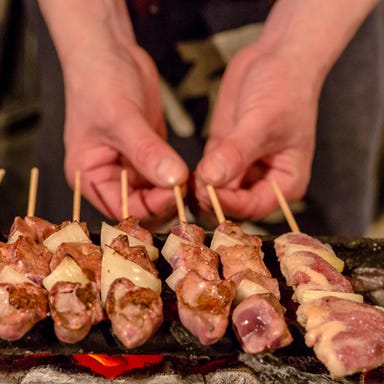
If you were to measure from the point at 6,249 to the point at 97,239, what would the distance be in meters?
0.42

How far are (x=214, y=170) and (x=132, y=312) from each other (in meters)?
1.26

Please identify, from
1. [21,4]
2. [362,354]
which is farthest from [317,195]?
[21,4]

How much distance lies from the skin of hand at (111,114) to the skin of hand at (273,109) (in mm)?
287

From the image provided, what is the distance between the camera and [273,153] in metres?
3.75

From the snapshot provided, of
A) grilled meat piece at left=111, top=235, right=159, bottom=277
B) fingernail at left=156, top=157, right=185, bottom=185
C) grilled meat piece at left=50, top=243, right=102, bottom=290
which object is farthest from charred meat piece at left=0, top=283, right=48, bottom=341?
Result: fingernail at left=156, top=157, right=185, bottom=185

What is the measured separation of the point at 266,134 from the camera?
3459mm

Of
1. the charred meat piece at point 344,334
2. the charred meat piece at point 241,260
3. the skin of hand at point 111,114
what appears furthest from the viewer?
the skin of hand at point 111,114

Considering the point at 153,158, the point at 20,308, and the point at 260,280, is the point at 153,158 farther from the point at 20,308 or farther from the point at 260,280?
the point at 20,308

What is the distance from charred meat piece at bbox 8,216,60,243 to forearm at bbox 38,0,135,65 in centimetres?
152

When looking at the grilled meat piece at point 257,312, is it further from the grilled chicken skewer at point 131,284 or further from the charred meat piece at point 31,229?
the charred meat piece at point 31,229

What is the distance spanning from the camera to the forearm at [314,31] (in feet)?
12.7

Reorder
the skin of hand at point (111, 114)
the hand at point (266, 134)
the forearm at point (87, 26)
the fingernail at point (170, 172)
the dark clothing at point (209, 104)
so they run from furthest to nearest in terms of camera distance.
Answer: the dark clothing at point (209, 104) → the forearm at point (87, 26) → the hand at point (266, 134) → the skin of hand at point (111, 114) → the fingernail at point (170, 172)

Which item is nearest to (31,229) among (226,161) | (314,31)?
(226,161)

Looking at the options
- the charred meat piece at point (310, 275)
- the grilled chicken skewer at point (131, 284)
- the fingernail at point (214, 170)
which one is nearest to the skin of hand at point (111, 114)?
the fingernail at point (214, 170)
